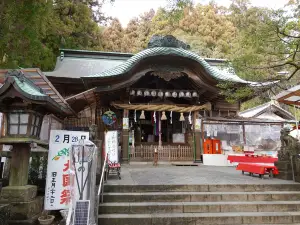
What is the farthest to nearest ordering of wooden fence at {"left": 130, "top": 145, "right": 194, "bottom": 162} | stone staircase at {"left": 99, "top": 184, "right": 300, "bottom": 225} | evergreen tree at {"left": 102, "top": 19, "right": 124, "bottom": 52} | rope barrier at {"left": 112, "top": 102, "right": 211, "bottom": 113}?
evergreen tree at {"left": 102, "top": 19, "right": 124, "bottom": 52} < wooden fence at {"left": 130, "top": 145, "right": 194, "bottom": 162} < rope barrier at {"left": 112, "top": 102, "right": 211, "bottom": 113} < stone staircase at {"left": 99, "top": 184, "right": 300, "bottom": 225}

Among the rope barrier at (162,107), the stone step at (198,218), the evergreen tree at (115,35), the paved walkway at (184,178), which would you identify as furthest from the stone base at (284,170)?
the evergreen tree at (115,35)

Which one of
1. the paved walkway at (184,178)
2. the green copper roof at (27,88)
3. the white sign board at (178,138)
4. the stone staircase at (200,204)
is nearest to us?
the green copper roof at (27,88)

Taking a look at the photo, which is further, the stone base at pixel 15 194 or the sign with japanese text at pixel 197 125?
the sign with japanese text at pixel 197 125

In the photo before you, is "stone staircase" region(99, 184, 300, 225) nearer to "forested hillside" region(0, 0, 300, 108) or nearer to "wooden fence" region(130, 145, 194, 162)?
"forested hillside" region(0, 0, 300, 108)

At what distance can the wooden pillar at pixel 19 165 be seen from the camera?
5.27 meters

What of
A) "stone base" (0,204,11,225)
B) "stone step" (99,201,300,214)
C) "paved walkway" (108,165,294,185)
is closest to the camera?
"stone base" (0,204,11,225)

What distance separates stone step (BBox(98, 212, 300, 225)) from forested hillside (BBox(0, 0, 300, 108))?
3974 millimetres

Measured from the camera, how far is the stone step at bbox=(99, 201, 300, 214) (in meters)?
5.45

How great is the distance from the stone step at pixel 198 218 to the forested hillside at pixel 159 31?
3.97m

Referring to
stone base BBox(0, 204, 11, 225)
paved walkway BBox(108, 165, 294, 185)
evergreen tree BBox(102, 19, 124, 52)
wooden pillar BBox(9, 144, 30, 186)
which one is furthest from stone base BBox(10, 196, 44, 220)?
evergreen tree BBox(102, 19, 124, 52)

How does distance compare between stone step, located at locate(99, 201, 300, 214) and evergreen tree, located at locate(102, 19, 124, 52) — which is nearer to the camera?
stone step, located at locate(99, 201, 300, 214)

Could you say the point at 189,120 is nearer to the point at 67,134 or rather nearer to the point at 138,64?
the point at 138,64

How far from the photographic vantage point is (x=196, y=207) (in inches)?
222

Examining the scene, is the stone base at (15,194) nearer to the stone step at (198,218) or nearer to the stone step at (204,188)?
the stone step at (198,218)
